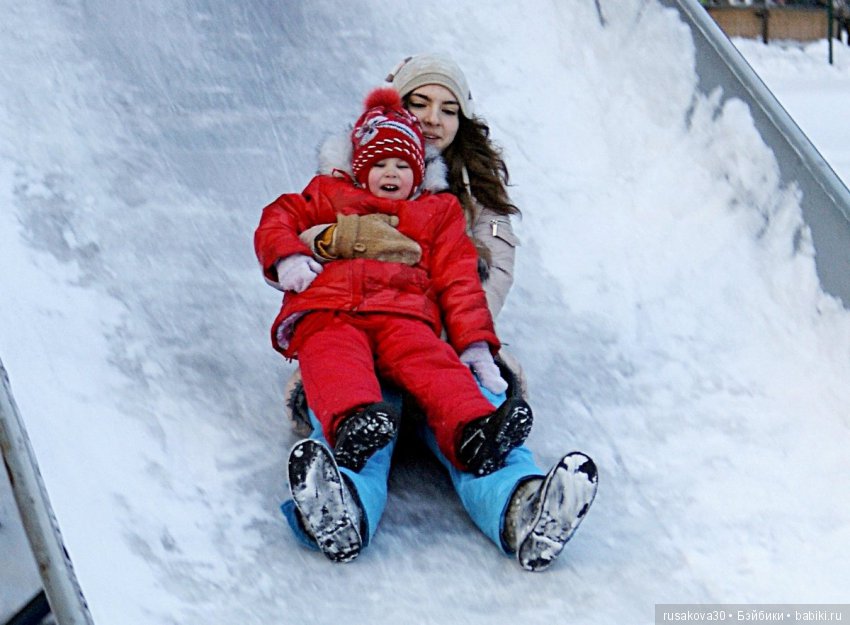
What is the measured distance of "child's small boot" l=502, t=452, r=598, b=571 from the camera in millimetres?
1812

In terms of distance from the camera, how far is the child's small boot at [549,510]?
1.81 meters

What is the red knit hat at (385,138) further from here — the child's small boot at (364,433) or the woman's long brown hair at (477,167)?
the child's small boot at (364,433)

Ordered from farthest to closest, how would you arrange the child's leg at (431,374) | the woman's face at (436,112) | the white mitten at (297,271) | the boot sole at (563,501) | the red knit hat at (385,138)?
the woman's face at (436,112)
the red knit hat at (385,138)
the white mitten at (297,271)
the child's leg at (431,374)
the boot sole at (563,501)

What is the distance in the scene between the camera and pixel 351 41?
148 inches

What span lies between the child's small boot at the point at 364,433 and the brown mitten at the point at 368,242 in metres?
0.38

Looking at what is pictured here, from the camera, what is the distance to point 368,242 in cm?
226

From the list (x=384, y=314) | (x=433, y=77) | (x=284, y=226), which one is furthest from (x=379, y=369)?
(x=433, y=77)

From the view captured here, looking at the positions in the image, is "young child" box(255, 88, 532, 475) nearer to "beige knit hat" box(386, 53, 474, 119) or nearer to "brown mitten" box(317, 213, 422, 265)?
"brown mitten" box(317, 213, 422, 265)

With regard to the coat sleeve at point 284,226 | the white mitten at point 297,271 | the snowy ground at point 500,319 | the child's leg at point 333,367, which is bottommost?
the snowy ground at point 500,319

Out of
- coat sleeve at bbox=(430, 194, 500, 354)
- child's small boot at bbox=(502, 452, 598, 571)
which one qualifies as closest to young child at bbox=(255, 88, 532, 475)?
coat sleeve at bbox=(430, 194, 500, 354)

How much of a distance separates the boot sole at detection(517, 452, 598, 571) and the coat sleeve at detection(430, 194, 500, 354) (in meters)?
0.45

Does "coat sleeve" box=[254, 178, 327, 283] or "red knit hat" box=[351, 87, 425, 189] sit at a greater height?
"red knit hat" box=[351, 87, 425, 189]

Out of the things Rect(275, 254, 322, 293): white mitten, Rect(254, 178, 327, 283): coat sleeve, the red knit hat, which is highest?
the red knit hat

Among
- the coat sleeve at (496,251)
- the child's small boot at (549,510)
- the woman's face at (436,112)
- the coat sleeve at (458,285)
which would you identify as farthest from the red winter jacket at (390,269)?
the child's small boot at (549,510)
